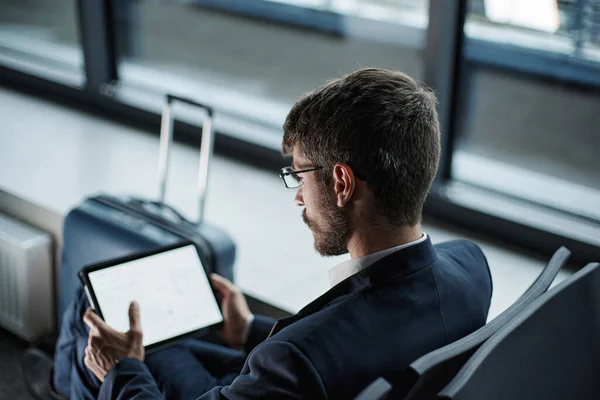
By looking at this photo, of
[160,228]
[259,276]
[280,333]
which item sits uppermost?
[280,333]

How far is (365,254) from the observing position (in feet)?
4.27

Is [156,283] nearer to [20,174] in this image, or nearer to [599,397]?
[599,397]

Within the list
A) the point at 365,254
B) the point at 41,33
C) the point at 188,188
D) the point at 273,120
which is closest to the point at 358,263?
the point at 365,254

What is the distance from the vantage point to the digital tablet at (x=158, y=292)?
5.49 ft

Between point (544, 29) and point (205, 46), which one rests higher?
point (544, 29)

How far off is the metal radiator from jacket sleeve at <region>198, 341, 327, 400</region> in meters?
1.35

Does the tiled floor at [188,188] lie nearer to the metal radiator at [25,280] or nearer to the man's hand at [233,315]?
the metal radiator at [25,280]

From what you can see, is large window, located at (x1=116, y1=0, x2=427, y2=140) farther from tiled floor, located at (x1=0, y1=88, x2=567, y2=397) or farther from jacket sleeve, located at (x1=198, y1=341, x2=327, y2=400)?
jacket sleeve, located at (x1=198, y1=341, x2=327, y2=400)

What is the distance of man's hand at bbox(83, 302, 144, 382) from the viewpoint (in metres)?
1.55

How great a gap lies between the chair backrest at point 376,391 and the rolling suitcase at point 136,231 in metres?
0.88

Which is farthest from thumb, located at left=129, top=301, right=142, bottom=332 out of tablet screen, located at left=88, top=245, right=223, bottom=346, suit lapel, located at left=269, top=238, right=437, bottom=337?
suit lapel, located at left=269, top=238, right=437, bottom=337

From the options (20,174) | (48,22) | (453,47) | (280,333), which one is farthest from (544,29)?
(48,22)

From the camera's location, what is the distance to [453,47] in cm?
225

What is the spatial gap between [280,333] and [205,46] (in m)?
3.08
